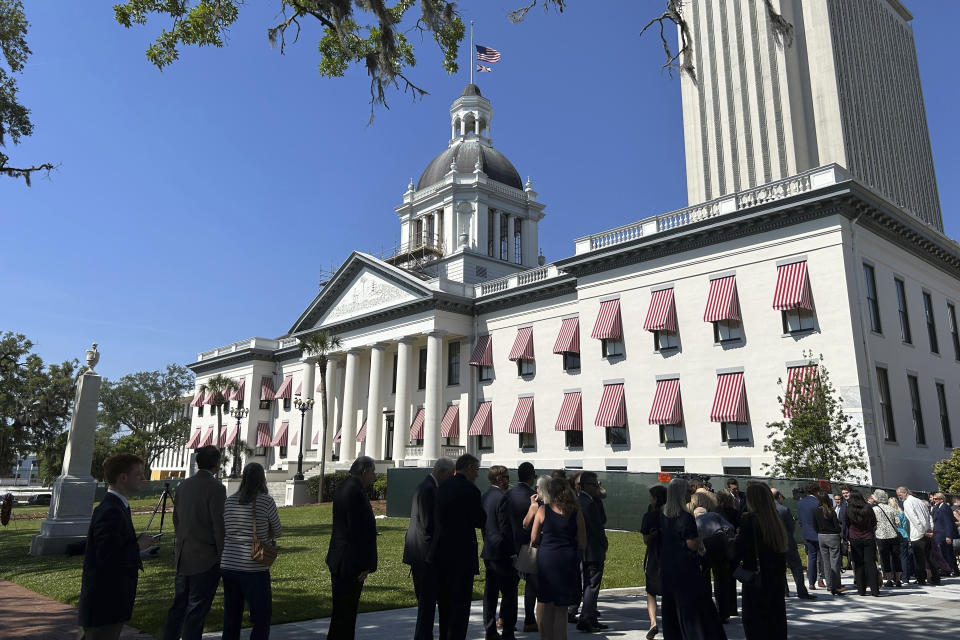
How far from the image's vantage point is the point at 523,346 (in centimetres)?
3759

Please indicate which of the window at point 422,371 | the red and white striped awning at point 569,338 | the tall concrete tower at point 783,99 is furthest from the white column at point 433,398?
the tall concrete tower at point 783,99

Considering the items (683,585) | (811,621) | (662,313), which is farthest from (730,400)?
(683,585)

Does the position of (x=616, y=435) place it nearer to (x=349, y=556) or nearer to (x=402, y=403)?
(x=402, y=403)

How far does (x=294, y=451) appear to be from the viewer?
50.8 m

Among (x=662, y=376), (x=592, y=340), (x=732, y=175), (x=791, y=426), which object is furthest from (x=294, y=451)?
(x=732, y=175)

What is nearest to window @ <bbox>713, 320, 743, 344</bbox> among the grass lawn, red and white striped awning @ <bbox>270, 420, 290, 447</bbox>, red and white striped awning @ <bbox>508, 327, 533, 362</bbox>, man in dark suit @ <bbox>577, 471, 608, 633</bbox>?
the grass lawn

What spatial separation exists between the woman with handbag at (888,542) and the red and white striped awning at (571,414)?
19685mm

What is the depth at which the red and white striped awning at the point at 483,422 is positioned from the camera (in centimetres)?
3866

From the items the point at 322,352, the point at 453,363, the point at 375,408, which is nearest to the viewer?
the point at 453,363

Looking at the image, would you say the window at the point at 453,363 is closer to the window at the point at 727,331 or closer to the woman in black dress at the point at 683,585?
the window at the point at 727,331

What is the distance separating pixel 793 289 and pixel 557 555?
880 inches

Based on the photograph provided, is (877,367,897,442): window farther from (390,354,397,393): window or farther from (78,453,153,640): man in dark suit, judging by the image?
(390,354,397,393): window

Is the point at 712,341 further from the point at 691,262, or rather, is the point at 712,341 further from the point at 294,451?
the point at 294,451

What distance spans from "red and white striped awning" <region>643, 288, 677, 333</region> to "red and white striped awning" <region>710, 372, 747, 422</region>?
3.35 metres
